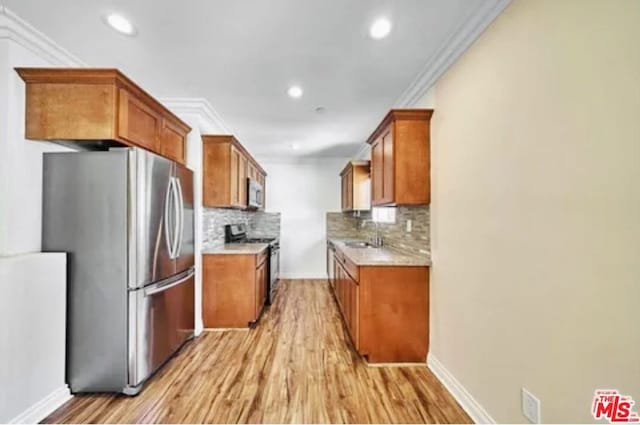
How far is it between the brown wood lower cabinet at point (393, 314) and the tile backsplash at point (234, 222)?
2.19m

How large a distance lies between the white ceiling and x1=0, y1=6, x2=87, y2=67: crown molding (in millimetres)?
66

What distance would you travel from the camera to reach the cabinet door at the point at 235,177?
388cm

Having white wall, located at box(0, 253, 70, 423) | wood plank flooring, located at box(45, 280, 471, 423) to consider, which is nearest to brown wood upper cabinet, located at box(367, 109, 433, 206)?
wood plank flooring, located at box(45, 280, 471, 423)

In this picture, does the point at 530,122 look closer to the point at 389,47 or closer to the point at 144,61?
the point at 389,47

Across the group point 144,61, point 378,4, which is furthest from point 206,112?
point 378,4

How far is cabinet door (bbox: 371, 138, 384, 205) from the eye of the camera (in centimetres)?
334

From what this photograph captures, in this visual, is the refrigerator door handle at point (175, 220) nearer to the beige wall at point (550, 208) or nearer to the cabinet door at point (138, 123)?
the cabinet door at point (138, 123)

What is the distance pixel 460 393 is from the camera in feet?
7.27

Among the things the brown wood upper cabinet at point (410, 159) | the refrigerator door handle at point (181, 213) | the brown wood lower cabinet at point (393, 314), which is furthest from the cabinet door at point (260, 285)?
the brown wood upper cabinet at point (410, 159)

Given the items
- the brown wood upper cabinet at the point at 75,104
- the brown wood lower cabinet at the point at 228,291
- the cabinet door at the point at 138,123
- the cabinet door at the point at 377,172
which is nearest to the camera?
the brown wood upper cabinet at the point at 75,104

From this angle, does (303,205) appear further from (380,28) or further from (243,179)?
(380,28)

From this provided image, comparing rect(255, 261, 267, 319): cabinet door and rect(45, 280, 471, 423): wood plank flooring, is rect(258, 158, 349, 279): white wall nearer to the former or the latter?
rect(255, 261, 267, 319): cabinet door

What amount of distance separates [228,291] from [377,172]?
2.30 metres

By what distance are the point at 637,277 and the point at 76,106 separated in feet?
10.7
